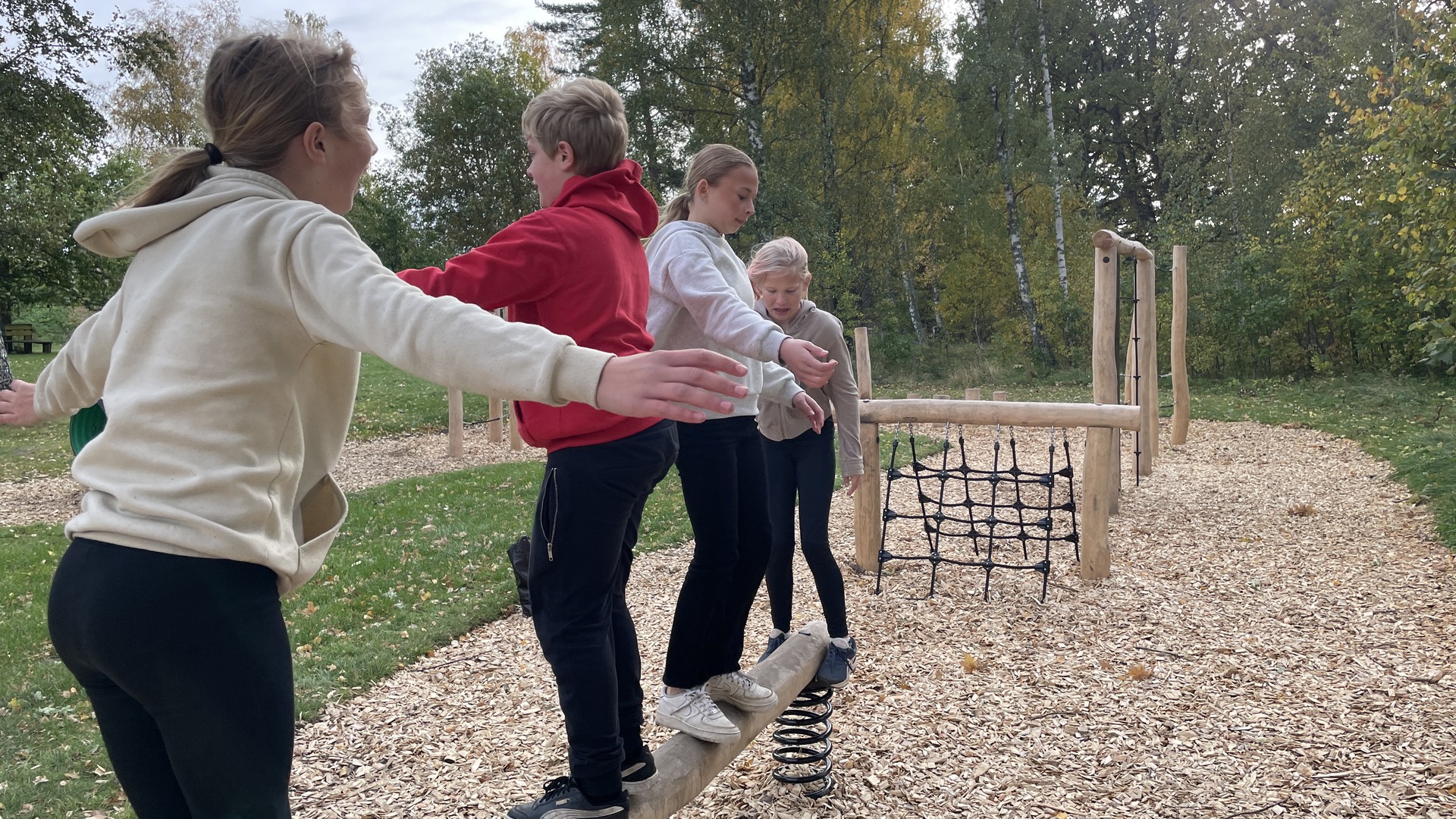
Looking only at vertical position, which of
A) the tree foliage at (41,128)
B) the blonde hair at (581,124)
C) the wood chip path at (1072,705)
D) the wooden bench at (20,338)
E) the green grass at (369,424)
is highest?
the tree foliage at (41,128)

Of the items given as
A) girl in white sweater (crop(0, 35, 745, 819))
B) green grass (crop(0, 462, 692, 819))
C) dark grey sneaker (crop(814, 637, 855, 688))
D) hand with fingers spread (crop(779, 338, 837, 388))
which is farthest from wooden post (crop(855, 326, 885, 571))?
girl in white sweater (crop(0, 35, 745, 819))

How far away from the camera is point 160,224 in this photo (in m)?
1.43

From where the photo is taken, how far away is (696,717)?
2781mm

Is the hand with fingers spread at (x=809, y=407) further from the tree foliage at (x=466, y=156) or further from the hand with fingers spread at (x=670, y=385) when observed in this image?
the tree foliage at (x=466, y=156)

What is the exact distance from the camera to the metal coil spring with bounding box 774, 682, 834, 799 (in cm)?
340

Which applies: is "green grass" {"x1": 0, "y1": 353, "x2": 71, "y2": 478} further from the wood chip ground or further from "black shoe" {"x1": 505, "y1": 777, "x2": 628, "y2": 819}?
"black shoe" {"x1": 505, "y1": 777, "x2": 628, "y2": 819}

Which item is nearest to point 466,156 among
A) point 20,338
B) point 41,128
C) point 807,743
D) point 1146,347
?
point 41,128

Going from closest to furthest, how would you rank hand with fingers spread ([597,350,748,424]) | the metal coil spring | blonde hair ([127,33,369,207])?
hand with fingers spread ([597,350,748,424])
blonde hair ([127,33,369,207])
the metal coil spring

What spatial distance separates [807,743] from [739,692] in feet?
2.17

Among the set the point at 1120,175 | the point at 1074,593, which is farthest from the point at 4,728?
the point at 1120,175

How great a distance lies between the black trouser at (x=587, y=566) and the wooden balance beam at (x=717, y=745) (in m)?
0.30

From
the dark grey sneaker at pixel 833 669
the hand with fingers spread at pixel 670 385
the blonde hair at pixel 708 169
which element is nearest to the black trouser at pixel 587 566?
the hand with fingers spread at pixel 670 385

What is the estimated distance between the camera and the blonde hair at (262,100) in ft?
4.85

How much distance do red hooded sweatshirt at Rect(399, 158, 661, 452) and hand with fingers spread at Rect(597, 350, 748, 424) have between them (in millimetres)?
763
